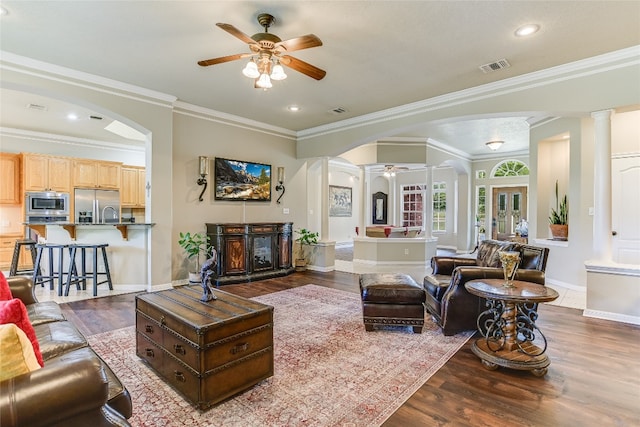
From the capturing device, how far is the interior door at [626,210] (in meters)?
4.53

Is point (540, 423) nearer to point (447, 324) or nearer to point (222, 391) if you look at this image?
point (447, 324)

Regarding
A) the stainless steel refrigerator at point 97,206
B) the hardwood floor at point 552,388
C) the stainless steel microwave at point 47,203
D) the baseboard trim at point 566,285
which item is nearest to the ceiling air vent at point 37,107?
the stainless steel microwave at point 47,203

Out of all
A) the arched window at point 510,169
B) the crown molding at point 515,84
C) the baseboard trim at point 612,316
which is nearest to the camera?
the crown molding at point 515,84

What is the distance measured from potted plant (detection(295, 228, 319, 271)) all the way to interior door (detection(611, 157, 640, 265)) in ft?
16.1

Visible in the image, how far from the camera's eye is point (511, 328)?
2.68 meters

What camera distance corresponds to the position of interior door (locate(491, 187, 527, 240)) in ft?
30.7

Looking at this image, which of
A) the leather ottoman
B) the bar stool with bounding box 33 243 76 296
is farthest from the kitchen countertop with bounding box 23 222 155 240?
the leather ottoman

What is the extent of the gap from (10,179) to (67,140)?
1.32 metres

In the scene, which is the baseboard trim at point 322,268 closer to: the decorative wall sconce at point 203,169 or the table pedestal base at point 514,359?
the decorative wall sconce at point 203,169

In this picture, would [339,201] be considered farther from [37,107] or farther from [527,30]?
[527,30]

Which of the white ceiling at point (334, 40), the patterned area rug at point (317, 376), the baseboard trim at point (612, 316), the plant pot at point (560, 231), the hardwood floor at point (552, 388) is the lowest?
the hardwood floor at point (552, 388)

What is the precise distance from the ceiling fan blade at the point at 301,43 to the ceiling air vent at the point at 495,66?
2.26 meters

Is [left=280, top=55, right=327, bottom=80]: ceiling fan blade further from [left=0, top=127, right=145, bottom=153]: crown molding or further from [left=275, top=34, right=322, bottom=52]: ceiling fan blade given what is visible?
[left=0, top=127, right=145, bottom=153]: crown molding

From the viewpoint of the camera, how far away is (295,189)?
7152 millimetres
